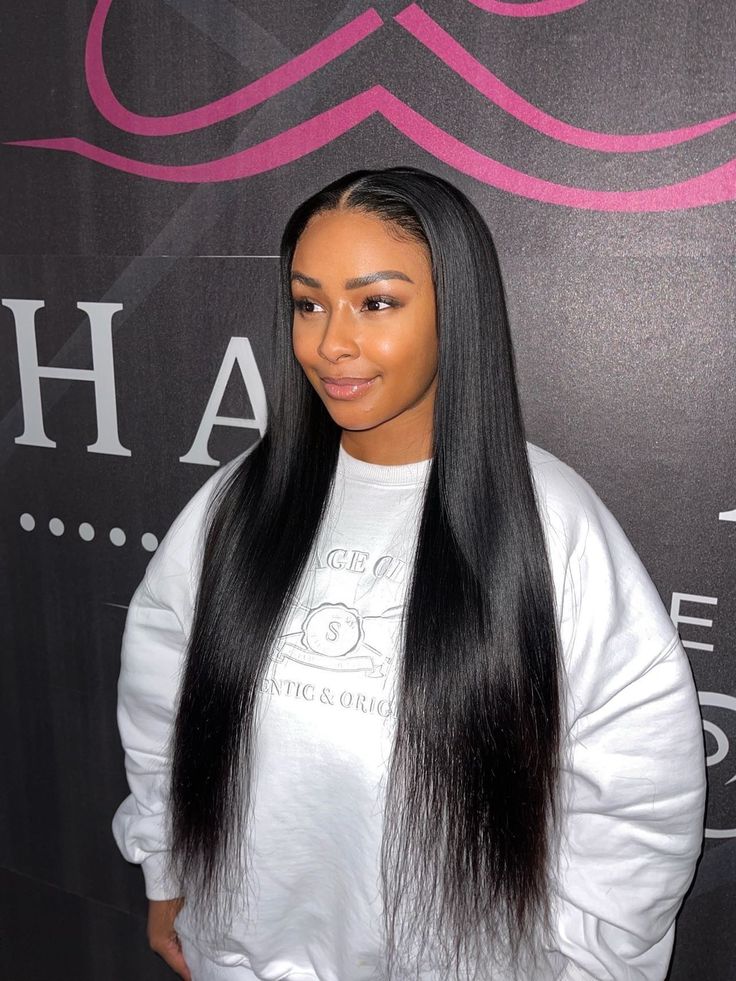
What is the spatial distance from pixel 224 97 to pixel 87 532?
862 millimetres

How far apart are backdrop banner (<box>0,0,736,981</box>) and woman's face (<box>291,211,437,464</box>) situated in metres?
0.38

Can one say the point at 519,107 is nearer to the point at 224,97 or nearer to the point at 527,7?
the point at 527,7

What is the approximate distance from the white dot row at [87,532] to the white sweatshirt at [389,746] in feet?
2.14

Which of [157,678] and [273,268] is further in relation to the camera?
[273,268]

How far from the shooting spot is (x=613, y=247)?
1.15m

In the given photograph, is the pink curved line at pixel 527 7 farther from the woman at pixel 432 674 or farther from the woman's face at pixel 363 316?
the woman's face at pixel 363 316

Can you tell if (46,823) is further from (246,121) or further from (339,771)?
(246,121)

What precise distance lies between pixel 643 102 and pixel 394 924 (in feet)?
3.61

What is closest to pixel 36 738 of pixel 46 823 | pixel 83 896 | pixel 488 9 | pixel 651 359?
pixel 46 823

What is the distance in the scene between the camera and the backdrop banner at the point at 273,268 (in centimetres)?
112

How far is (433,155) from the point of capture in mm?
1213

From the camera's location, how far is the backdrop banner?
1119 millimetres

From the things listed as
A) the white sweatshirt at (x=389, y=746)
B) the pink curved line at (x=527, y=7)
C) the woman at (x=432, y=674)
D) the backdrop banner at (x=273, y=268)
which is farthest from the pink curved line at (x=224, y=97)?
the white sweatshirt at (x=389, y=746)

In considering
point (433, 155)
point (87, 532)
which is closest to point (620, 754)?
point (433, 155)
